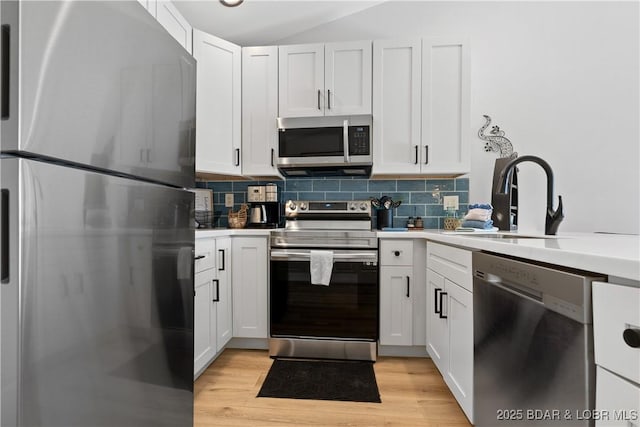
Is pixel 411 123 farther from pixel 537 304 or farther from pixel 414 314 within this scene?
pixel 537 304

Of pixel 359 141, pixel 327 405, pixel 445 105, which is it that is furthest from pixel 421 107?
pixel 327 405

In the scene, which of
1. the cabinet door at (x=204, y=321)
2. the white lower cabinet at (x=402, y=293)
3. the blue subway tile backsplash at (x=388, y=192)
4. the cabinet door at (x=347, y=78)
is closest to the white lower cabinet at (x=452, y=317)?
the white lower cabinet at (x=402, y=293)

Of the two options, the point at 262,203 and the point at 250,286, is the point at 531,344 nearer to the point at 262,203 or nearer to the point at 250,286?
the point at 250,286

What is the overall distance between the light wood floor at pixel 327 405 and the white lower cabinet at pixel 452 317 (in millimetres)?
139

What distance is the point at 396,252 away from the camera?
6.87 ft

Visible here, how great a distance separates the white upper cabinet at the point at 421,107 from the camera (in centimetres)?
224

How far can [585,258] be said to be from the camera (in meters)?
0.62

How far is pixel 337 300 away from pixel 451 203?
128cm

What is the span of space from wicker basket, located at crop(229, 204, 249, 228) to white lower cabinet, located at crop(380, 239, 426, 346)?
1.18 metres

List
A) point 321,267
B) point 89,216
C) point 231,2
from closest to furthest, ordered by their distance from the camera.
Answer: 1. point 89,216
2. point 321,267
3. point 231,2

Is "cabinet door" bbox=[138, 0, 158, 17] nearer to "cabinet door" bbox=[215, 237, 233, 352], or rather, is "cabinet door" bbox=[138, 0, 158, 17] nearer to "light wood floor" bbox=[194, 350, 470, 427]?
"cabinet door" bbox=[215, 237, 233, 352]

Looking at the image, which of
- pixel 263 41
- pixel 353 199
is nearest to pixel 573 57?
pixel 353 199

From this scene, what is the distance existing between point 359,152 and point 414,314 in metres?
1.22

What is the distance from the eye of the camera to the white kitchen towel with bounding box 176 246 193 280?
1.02 meters
